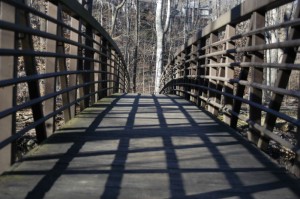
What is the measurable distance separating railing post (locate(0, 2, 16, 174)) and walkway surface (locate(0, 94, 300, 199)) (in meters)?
0.12

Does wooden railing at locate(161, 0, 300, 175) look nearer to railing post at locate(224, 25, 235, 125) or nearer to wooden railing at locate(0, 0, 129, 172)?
railing post at locate(224, 25, 235, 125)

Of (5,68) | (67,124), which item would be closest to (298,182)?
(5,68)

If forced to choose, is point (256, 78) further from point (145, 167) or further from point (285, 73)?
point (145, 167)

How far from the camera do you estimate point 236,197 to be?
3045 mm

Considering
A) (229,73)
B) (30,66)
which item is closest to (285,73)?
(30,66)

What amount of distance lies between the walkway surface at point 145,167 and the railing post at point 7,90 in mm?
117

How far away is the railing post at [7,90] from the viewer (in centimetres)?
351

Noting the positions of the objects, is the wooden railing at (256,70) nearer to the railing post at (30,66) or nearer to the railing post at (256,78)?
the railing post at (256,78)

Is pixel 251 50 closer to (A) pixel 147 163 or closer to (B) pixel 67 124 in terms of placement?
(A) pixel 147 163

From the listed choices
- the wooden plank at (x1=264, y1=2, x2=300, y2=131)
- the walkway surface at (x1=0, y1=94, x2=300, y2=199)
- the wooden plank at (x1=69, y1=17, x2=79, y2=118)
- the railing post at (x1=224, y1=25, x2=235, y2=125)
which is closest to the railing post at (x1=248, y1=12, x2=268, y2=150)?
the walkway surface at (x1=0, y1=94, x2=300, y2=199)

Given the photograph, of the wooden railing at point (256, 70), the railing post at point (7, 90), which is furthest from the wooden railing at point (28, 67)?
the wooden railing at point (256, 70)

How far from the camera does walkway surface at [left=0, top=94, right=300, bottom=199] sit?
123 inches

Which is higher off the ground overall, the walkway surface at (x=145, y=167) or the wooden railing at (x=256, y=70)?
the wooden railing at (x=256, y=70)

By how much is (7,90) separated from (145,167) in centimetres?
121
